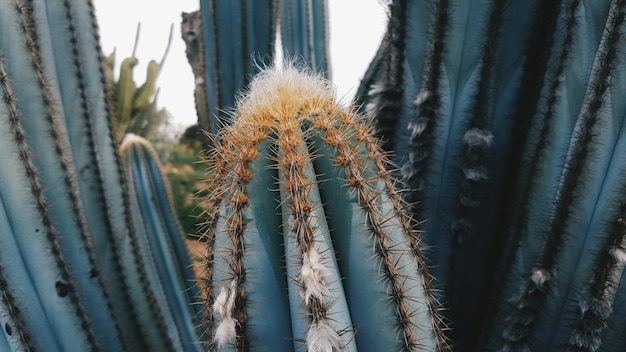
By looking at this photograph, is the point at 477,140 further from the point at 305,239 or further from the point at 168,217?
the point at 168,217

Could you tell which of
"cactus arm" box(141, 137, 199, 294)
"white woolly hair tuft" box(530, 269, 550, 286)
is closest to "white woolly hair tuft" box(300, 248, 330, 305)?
"white woolly hair tuft" box(530, 269, 550, 286)

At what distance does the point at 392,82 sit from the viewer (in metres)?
1.91

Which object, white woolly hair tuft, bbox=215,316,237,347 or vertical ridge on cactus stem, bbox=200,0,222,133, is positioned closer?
white woolly hair tuft, bbox=215,316,237,347

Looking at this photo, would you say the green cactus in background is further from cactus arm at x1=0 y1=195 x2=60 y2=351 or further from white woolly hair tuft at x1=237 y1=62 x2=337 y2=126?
white woolly hair tuft at x1=237 y1=62 x2=337 y2=126

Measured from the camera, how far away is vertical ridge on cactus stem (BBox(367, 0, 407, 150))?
1.84 m

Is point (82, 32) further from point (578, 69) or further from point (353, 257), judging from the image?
point (578, 69)

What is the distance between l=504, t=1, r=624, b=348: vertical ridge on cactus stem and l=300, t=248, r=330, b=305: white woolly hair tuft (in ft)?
2.46

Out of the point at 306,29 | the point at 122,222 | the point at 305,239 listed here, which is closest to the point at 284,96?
the point at 305,239

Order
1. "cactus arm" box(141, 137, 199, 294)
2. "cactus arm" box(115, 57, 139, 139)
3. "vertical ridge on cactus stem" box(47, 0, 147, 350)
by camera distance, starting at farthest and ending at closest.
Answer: "cactus arm" box(115, 57, 139, 139) < "cactus arm" box(141, 137, 199, 294) < "vertical ridge on cactus stem" box(47, 0, 147, 350)

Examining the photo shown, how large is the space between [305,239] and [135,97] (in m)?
8.02

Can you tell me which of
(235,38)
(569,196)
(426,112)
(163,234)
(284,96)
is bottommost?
(163,234)

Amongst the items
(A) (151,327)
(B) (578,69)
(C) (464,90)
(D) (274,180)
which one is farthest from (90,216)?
(B) (578,69)

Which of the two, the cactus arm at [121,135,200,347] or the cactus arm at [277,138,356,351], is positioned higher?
the cactus arm at [277,138,356,351]

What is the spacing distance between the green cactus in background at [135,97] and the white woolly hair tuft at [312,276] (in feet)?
23.1
